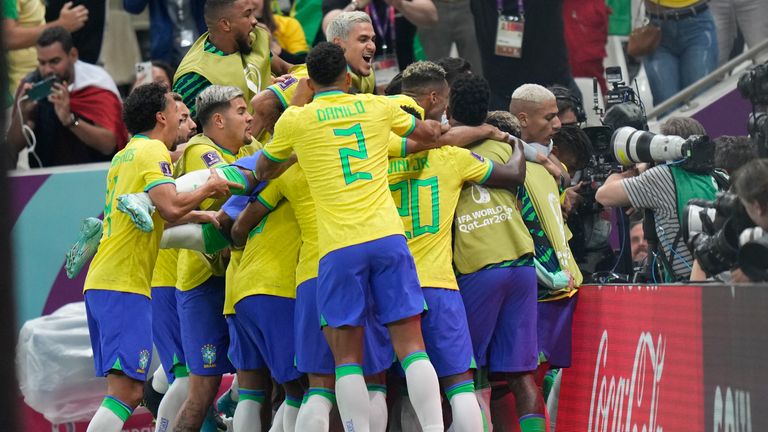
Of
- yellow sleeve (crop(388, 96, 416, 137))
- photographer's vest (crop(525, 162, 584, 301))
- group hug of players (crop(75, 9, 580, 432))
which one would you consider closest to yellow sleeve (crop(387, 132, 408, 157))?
group hug of players (crop(75, 9, 580, 432))

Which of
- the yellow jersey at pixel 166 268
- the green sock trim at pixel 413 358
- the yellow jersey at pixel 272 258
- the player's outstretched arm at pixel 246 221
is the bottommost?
the green sock trim at pixel 413 358

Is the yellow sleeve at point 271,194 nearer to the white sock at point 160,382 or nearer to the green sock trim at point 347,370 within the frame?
the green sock trim at point 347,370

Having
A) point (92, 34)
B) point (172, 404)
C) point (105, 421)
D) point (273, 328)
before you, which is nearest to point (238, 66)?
point (273, 328)

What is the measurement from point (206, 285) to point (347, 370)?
1.55 metres

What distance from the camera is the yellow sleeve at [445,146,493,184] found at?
6160 millimetres

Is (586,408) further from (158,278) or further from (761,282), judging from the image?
(158,278)

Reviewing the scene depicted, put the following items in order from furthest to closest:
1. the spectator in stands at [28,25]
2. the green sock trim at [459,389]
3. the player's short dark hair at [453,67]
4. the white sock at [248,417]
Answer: the spectator in stands at [28,25] < the player's short dark hair at [453,67] < the white sock at [248,417] < the green sock trim at [459,389]

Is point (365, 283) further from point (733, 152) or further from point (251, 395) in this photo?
point (733, 152)

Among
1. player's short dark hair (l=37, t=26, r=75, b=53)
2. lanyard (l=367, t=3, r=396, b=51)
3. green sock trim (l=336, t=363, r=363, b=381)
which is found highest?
player's short dark hair (l=37, t=26, r=75, b=53)

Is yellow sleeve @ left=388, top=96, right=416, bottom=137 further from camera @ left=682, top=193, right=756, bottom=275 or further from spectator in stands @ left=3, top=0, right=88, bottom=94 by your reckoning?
spectator in stands @ left=3, top=0, right=88, bottom=94

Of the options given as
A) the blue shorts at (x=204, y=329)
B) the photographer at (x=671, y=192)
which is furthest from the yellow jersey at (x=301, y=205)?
the photographer at (x=671, y=192)

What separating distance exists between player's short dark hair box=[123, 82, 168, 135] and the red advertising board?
102 inches

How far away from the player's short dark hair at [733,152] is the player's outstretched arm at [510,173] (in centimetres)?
102

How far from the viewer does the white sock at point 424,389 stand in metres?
5.50
